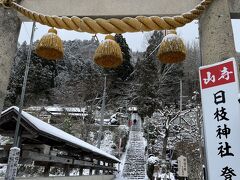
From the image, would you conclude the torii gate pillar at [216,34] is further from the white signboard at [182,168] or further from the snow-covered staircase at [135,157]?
the snow-covered staircase at [135,157]

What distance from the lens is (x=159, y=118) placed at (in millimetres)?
29375

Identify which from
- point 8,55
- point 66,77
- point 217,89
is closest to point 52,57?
point 8,55

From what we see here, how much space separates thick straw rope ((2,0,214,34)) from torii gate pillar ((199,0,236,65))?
4.3 inches

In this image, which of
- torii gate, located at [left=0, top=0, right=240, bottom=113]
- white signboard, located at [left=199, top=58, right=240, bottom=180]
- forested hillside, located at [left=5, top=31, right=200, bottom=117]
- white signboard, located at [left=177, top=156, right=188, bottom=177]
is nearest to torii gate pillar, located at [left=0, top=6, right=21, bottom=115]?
torii gate, located at [left=0, top=0, right=240, bottom=113]

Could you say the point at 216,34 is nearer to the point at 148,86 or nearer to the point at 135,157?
the point at 135,157

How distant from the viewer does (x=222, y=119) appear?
2270 mm

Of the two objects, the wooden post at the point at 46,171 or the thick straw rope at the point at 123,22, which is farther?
the wooden post at the point at 46,171

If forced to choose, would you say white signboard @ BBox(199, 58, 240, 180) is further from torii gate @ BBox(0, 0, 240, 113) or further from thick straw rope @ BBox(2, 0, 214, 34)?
thick straw rope @ BBox(2, 0, 214, 34)

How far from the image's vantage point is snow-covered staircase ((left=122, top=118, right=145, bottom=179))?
1909 cm

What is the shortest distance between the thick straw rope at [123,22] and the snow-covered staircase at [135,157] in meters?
17.1

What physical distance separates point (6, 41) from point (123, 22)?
1532 mm

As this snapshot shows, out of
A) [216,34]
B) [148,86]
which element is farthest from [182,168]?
[148,86]

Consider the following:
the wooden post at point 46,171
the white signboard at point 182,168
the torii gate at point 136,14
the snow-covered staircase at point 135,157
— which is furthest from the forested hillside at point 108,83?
the torii gate at point 136,14

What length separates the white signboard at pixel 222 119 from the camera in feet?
7.06
